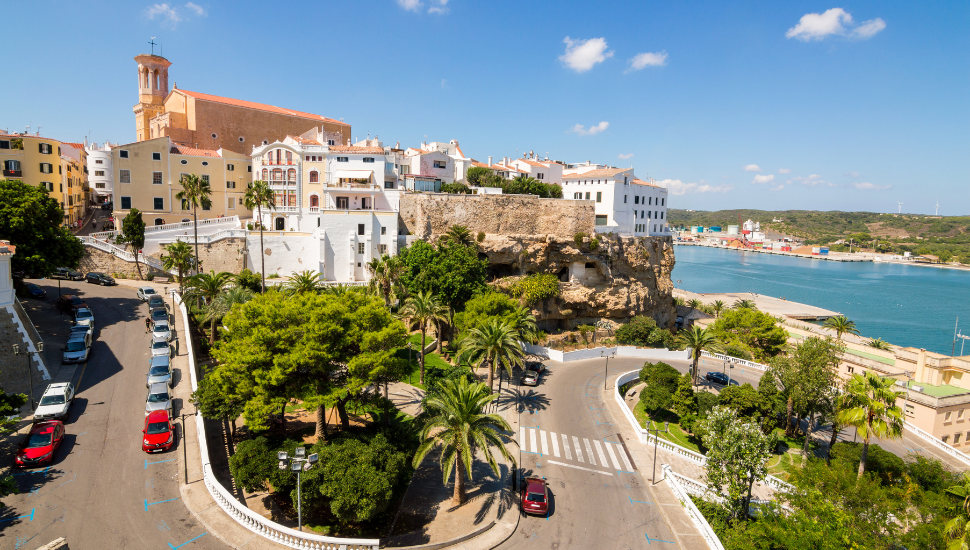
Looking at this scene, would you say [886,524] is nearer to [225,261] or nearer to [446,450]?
[446,450]

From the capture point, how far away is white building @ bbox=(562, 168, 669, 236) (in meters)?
65.8

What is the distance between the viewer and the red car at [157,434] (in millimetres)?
21297

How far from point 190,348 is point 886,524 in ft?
132

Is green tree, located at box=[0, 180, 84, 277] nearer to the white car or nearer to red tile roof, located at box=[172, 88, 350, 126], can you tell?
the white car

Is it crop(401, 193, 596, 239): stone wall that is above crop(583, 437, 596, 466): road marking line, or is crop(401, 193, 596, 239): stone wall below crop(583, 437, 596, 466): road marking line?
above

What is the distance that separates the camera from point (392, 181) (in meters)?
61.8

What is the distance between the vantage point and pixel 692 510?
22547 mm

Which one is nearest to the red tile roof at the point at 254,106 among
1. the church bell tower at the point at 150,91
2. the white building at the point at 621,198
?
the church bell tower at the point at 150,91

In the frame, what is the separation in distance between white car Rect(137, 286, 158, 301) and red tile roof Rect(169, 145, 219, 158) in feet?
83.4

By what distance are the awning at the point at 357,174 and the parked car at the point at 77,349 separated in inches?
1384

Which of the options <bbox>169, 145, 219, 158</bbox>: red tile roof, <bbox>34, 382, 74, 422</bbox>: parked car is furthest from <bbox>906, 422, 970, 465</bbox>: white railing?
<bbox>169, 145, 219, 158</bbox>: red tile roof

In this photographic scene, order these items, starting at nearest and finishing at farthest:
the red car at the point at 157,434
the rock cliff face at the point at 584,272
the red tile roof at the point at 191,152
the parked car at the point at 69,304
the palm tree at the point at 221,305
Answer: the red car at the point at 157,434
the palm tree at the point at 221,305
the parked car at the point at 69,304
the rock cliff face at the point at 584,272
the red tile roof at the point at 191,152

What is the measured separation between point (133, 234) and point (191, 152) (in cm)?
1746

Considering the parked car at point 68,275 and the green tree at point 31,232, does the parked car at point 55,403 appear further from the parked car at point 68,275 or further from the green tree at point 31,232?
the parked car at point 68,275
